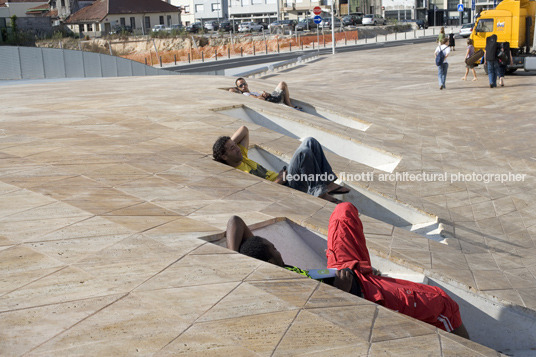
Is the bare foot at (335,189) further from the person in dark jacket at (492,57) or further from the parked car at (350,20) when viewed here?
the parked car at (350,20)

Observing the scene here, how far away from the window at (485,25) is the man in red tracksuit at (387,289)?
67.3ft

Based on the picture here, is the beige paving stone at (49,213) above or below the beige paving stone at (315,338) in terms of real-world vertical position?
above

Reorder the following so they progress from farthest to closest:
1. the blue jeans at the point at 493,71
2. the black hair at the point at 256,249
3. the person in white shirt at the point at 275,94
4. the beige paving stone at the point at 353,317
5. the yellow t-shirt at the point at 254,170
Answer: the blue jeans at the point at 493,71
the person in white shirt at the point at 275,94
the yellow t-shirt at the point at 254,170
the black hair at the point at 256,249
the beige paving stone at the point at 353,317

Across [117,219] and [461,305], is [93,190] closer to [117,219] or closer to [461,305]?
[117,219]

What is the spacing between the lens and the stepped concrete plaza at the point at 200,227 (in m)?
3.20

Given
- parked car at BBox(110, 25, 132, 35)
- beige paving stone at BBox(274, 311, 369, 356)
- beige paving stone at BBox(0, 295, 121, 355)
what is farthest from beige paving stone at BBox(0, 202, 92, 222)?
parked car at BBox(110, 25, 132, 35)

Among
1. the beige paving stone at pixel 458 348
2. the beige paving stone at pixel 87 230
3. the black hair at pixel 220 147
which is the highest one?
the black hair at pixel 220 147

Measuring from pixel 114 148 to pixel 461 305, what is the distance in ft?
13.8

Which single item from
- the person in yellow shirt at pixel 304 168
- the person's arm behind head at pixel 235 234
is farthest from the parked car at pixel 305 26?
the person's arm behind head at pixel 235 234

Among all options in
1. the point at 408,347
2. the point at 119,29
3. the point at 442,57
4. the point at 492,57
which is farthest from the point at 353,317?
the point at 119,29

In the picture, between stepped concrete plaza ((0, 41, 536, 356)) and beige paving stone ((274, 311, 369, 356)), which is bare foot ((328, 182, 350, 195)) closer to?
stepped concrete plaza ((0, 41, 536, 356))

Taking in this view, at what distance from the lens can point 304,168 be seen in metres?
6.39

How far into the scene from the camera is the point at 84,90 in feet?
41.5

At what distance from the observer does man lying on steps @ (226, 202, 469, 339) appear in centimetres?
398
